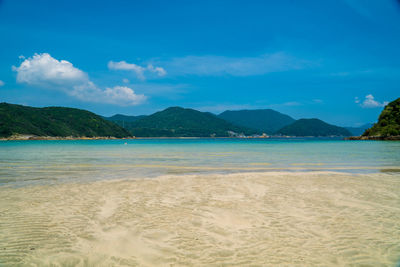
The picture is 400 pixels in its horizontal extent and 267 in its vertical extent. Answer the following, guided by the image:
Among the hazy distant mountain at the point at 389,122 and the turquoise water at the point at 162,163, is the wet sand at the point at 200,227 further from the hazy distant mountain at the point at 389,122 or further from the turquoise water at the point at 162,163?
the hazy distant mountain at the point at 389,122

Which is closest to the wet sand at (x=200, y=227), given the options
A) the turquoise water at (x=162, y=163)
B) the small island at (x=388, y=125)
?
the turquoise water at (x=162, y=163)

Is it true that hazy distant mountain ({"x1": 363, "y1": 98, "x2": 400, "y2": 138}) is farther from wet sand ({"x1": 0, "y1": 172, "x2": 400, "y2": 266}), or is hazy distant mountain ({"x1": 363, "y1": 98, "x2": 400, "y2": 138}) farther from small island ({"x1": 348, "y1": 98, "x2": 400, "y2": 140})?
wet sand ({"x1": 0, "y1": 172, "x2": 400, "y2": 266})

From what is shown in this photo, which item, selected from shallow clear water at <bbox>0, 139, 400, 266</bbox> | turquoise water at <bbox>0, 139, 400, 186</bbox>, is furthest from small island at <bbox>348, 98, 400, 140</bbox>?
shallow clear water at <bbox>0, 139, 400, 266</bbox>

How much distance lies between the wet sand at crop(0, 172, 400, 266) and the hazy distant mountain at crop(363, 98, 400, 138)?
428 ft

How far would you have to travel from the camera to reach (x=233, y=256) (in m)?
5.04

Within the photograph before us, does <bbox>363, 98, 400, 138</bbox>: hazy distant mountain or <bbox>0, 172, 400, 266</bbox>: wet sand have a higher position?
<bbox>363, 98, 400, 138</bbox>: hazy distant mountain

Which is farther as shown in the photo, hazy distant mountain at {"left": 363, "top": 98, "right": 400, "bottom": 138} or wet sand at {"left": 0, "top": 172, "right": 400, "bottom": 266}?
hazy distant mountain at {"left": 363, "top": 98, "right": 400, "bottom": 138}

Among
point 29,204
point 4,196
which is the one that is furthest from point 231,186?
point 4,196

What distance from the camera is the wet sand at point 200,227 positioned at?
5.00 m

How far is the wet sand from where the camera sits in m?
5.00

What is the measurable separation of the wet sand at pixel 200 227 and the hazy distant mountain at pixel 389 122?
130 m

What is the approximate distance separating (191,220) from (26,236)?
409 centimetres

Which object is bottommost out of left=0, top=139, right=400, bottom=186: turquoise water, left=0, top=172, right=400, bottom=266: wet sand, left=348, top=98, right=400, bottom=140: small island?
left=0, top=139, right=400, bottom=186: turquoise water

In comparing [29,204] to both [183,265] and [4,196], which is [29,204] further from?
[183,265]
